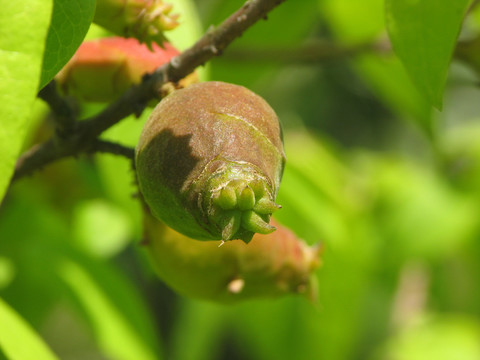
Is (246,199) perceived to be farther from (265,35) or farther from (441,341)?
→ (441,341)

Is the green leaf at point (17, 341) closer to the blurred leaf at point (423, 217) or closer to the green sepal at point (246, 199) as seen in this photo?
the green sepal at point (246, 199)

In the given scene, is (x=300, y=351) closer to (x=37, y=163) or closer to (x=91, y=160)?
(x=91, y=160)

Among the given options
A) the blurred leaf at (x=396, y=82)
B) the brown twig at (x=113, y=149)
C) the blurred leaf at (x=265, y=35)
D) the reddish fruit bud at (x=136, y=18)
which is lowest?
the blurred leaf at (x=396, y=82)

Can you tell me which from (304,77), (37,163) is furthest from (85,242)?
(304,77)

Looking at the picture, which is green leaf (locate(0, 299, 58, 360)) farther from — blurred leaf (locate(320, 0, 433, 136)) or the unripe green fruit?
blurred leaf (locate(320, 0, 433, 136))

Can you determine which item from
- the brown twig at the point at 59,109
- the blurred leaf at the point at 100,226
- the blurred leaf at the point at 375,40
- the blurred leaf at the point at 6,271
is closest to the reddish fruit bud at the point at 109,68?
the brown twig at the point at 59,109
